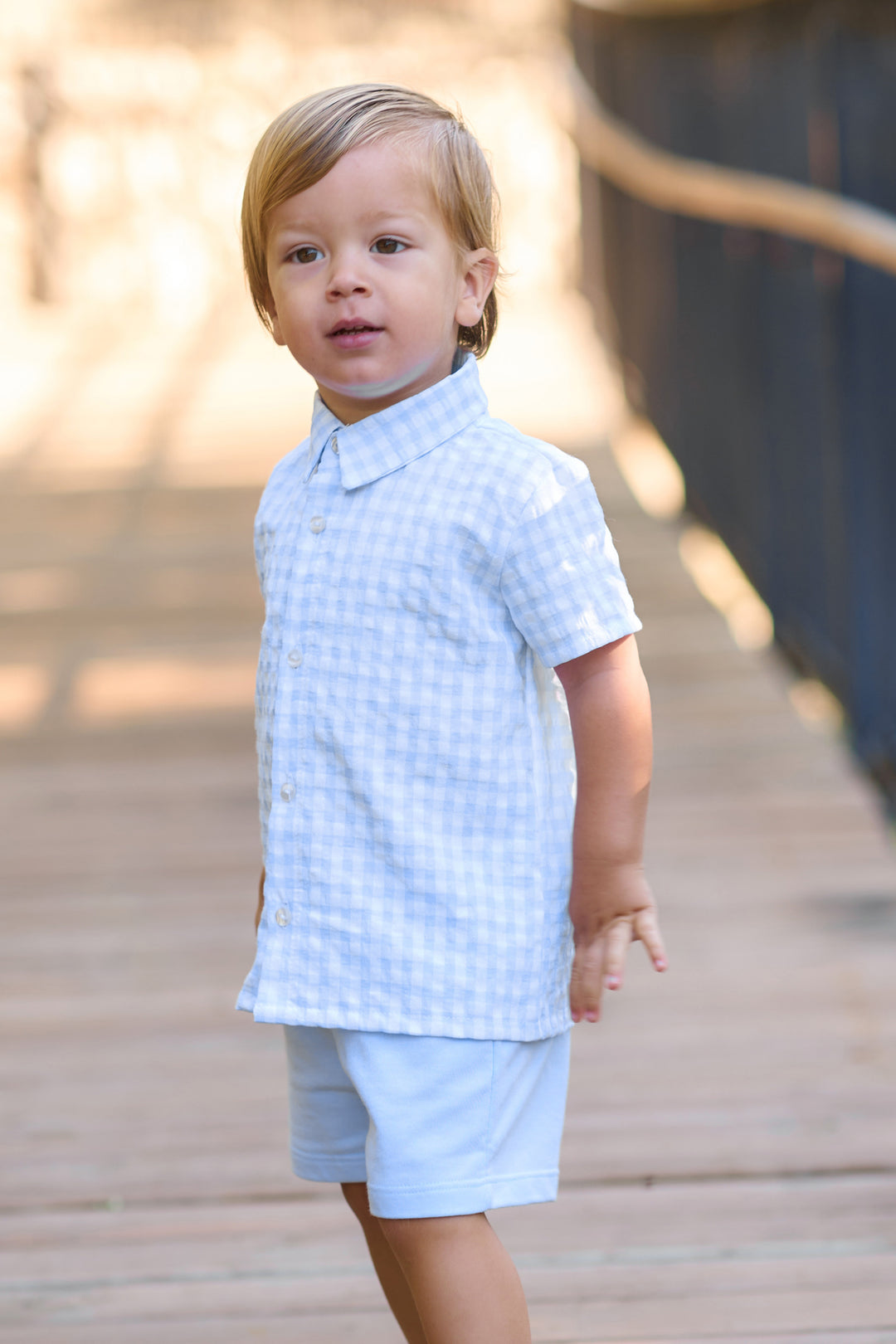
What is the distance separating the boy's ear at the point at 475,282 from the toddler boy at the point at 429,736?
0.5 inches

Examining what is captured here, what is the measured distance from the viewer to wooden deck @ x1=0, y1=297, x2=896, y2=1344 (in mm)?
1841

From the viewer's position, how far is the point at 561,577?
4.44 feet

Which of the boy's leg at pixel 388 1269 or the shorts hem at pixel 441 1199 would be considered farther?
the boy's leg at pixel 388 1269

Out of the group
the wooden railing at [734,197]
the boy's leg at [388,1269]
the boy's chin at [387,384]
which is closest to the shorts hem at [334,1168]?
the boy's leg at [388,1269]

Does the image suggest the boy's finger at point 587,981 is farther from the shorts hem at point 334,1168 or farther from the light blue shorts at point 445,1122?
the shorts hem at point 334,1168

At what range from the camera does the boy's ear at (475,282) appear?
4.65 feet

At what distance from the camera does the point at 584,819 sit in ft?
4.53

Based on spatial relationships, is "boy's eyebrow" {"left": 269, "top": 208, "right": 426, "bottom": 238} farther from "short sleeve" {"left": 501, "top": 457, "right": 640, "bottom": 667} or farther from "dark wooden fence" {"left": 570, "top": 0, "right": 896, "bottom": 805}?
"dark wooden fence" {"left": 570, "top": 0, "right": 896, "bottom": 805}

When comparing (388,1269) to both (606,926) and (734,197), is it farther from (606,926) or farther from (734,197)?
(734,197)

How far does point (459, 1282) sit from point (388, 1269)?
19cm

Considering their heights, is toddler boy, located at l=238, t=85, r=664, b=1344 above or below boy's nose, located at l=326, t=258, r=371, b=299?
below

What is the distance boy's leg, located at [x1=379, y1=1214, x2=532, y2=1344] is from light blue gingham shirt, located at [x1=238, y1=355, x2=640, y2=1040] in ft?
0.47

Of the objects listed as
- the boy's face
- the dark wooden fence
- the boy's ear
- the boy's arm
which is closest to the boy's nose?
the boy's face

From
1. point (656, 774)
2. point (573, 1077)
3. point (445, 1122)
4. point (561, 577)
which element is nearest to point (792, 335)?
point (656, 774)
